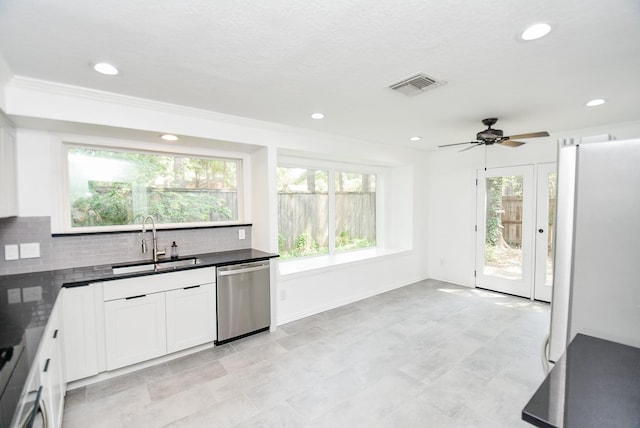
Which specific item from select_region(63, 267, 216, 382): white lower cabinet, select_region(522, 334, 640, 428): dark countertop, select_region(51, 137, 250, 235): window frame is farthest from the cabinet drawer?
select_region(522, 334, 640, 428): dark countertop

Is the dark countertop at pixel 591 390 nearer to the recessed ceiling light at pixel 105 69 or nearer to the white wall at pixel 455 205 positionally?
the recessed ceiling light at pixel 105 69

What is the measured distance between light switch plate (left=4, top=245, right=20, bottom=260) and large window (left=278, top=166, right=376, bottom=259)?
2.68 meters

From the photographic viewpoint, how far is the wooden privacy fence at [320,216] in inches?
173

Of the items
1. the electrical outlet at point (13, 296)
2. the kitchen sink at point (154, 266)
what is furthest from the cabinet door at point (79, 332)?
the kitchen sink at point (154, 266)

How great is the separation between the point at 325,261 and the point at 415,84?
112 inches

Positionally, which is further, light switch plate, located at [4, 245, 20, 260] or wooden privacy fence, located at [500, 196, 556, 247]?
wooden privacy fence, located at [500, 196, 556, 247]

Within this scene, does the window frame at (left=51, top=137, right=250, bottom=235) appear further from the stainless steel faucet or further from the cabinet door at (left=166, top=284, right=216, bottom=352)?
the cabinet door at (left=166, top=284, right=216, bottom=352)

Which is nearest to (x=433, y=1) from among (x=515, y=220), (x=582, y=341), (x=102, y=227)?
(x=582, y=341)

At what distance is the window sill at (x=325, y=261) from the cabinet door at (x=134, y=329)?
143cm

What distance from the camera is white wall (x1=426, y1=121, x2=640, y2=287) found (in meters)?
4.79

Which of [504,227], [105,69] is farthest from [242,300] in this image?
[504,227]

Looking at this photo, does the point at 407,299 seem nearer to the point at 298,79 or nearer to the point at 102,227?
the point at 298,79

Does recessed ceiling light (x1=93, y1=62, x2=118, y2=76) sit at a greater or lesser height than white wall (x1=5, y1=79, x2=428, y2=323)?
greater

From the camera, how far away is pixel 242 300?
126 inches
